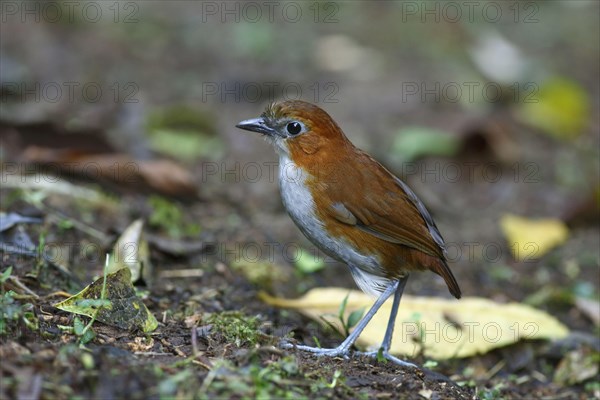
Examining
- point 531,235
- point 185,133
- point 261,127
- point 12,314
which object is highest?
point 261,127

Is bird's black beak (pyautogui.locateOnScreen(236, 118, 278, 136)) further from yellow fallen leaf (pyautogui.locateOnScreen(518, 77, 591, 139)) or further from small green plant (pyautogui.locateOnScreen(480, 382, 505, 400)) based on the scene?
yellow fallen leaf (pyautogui.locateOnScreen(518, 77, 591, 139))

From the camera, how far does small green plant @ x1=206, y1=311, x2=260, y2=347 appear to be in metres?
3.86

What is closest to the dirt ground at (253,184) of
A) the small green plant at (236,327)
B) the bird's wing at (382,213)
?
the small green plant at (236,327)

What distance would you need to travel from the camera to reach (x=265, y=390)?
3145mm

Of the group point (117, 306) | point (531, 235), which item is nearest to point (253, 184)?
point (531, 235)

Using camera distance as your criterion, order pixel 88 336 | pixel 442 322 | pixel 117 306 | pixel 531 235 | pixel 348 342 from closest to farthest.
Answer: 1. pixel 88 336
2. pixel 117 306
3. pixel 348 342
4. pixel 442 322
5. pixel 531 235

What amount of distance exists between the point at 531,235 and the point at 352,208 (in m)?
2.82

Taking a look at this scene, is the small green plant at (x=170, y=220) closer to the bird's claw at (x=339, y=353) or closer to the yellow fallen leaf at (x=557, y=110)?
the bird's claw at (x=339, y=353)

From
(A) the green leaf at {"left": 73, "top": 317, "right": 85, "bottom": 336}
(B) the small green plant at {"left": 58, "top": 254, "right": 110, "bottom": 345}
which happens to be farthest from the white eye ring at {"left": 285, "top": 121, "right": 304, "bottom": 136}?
(A) the green leaf at {"left": 73, "top": 317, "right": 85, "bottom": 336}

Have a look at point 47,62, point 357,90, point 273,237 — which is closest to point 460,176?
point 357,90

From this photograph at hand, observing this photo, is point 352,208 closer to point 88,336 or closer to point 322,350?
point 322,350

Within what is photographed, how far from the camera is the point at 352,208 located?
429cm

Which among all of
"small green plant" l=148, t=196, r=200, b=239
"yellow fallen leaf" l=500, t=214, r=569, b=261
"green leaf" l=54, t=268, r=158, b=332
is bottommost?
"yellow fallen leaf" l=500, t=214, r=569, b=261

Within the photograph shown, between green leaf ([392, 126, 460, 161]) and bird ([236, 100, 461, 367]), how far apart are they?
3248 mm
